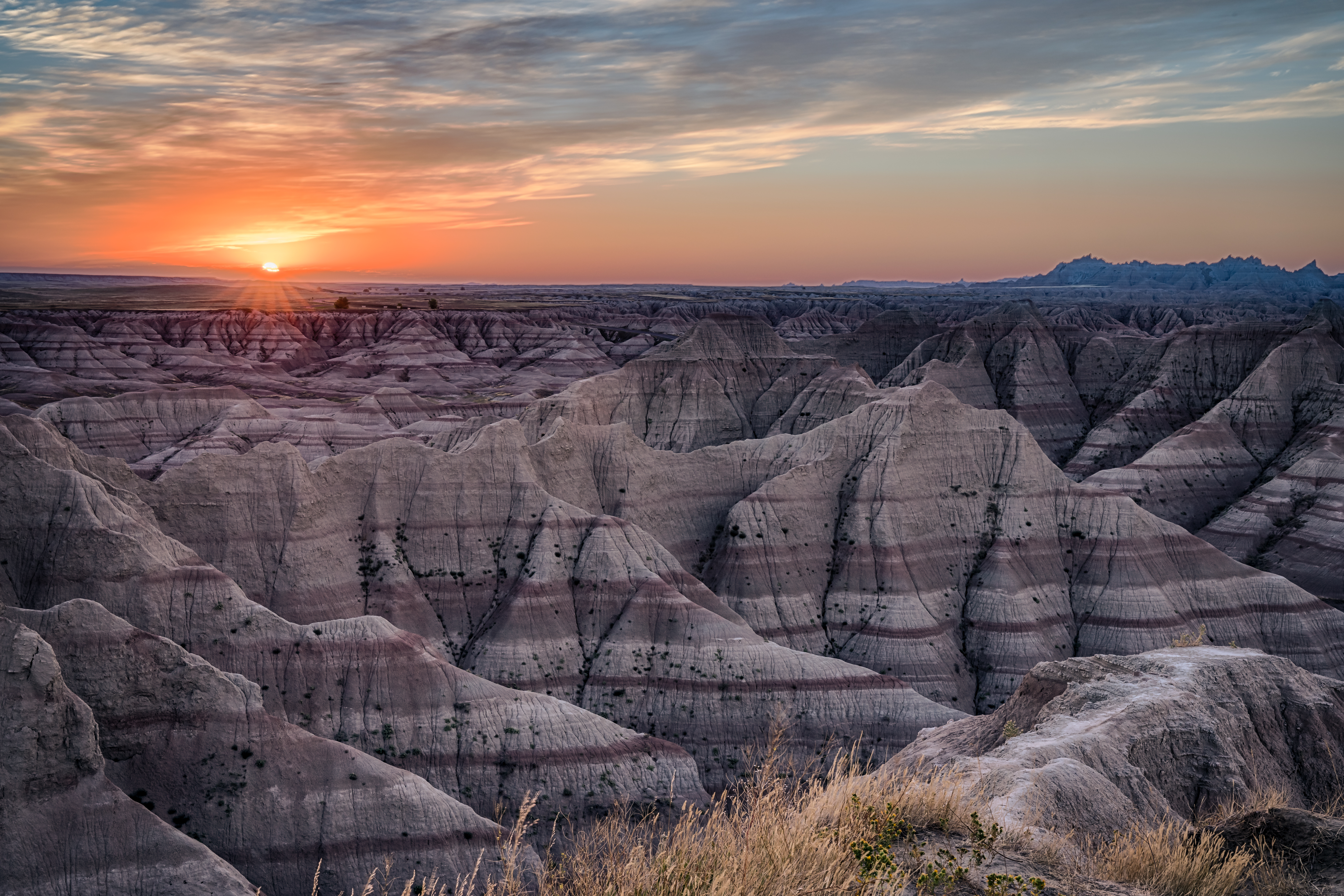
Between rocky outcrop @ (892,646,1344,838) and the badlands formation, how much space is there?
3.7 inches

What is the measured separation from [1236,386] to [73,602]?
358 ft

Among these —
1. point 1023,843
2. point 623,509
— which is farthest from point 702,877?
point 623,509

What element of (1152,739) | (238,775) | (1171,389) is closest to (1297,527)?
(1171,389)

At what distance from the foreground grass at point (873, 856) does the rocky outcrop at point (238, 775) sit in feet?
57.6

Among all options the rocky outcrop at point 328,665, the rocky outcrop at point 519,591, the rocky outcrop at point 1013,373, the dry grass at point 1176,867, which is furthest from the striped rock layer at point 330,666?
the rocky outcrop at point 1013,373

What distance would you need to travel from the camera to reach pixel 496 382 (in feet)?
513

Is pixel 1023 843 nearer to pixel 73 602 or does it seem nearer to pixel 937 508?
pixel 73 602

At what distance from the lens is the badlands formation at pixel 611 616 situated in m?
23.8

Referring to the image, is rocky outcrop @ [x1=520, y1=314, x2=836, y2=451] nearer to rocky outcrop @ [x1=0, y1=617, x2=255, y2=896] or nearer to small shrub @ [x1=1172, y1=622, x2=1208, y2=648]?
rocky outcrop @ [x1=0, y1=617, x2=255, y2=896]

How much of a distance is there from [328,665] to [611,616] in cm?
1498

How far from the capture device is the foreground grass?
9.73 meters

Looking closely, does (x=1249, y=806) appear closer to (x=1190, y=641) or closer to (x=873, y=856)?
(x=873, y=856)

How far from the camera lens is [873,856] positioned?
1047 cm

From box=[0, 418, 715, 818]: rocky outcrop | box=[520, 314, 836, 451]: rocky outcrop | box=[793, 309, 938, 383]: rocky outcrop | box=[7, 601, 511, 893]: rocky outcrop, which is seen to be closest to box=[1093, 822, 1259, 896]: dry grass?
box=[7, 601, 511, 893]: rocky outcrop
